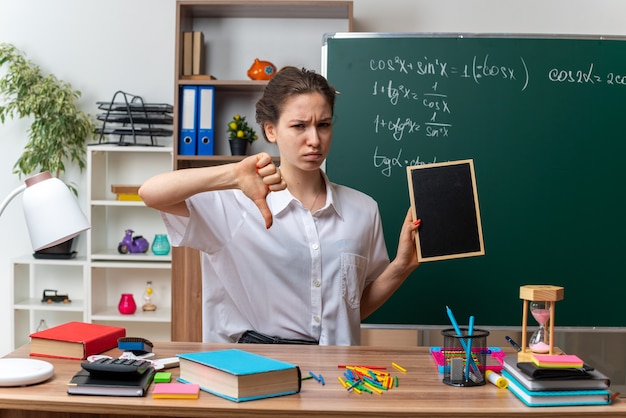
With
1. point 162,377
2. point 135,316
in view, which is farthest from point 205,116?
point 162,377

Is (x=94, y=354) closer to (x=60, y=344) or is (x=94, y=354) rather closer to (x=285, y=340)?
(x=60, y=344)

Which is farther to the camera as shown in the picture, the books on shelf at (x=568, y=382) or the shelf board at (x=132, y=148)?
the shelf board at (x=132, y=148)

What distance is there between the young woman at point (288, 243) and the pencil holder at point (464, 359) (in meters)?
0.54

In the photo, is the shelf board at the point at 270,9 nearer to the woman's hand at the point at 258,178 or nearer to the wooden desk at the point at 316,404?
the woman's hand at the point at 258,178

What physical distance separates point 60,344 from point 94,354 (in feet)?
0.28

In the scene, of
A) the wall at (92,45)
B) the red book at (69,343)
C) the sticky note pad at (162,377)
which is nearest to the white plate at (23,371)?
the red book at (69,343)

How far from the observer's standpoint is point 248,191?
1.85m

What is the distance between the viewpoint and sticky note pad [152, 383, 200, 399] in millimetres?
1545

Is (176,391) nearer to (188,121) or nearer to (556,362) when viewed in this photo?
(556,362)

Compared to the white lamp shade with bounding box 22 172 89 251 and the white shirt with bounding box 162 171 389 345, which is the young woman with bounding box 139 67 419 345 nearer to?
the white shirt with bounding box 162 171 389 345

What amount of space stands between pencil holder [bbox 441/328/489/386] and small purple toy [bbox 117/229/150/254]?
2.87m

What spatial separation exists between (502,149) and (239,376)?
189cm

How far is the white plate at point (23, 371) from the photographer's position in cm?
160

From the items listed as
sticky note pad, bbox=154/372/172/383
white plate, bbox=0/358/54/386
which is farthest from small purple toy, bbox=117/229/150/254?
sticky note pad, bbox=154/372/172/383
